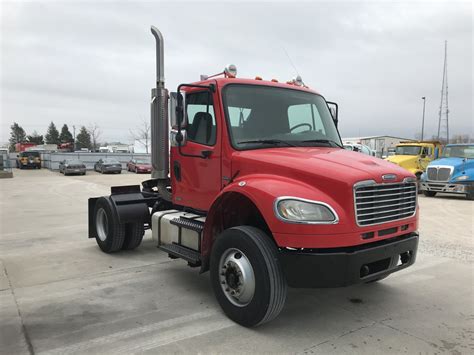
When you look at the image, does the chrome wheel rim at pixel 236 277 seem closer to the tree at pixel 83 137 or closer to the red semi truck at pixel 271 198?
the red semi truck at pixel 271 198

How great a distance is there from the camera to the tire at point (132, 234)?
6.76 metres

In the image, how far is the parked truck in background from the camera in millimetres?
15344

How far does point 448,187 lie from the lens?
619 inches

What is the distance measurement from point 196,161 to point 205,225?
35.1 inches

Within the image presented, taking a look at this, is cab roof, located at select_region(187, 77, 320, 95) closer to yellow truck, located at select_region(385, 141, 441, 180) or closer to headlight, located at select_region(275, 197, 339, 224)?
headlight, located at select_region(275, 197, 339, 224)

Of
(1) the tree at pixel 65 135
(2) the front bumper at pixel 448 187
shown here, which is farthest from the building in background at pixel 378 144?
(1) the tree at pixel 65 135

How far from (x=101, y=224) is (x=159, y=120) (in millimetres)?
2351

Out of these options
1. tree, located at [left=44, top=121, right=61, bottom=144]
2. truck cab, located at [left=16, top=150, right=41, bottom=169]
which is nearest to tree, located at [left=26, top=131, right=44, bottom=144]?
tree, located at [left=44, top=121, right=61, bottom=144]

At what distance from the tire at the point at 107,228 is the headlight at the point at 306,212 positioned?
381cm

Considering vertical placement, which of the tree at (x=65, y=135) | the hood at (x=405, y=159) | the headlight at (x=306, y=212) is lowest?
the hood at (x=405, y=159)

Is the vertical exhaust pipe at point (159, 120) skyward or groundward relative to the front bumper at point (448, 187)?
skyward

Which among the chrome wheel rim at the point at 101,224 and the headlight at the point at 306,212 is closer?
the headlight at the point at 306,212

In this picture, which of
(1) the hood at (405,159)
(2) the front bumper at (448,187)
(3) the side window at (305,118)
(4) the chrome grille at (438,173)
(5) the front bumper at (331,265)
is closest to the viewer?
(5) the front bumper at (331,265)

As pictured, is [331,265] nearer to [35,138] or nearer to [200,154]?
[200,154]
